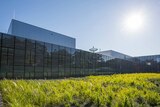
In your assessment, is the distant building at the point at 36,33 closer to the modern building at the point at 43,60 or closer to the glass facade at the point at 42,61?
the modern building at the point at 43,60

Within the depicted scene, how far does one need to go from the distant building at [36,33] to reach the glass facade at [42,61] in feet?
86.6

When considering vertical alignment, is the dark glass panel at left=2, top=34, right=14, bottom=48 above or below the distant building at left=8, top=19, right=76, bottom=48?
below

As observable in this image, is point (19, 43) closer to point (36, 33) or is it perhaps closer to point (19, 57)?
point (19, 57)

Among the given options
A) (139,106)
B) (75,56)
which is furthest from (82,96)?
(75,56)

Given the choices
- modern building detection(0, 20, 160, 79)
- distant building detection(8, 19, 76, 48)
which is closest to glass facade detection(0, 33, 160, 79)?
modern building detection(0, 20, 160, 79)

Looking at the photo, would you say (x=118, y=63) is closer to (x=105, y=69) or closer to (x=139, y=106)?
(x=105, y=69)

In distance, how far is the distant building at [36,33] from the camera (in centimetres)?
5012

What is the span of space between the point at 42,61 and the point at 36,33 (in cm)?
3595

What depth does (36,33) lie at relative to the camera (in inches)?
2219

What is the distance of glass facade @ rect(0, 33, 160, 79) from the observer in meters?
18.3

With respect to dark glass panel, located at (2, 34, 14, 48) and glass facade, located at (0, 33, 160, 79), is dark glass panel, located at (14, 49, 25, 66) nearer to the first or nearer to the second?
glass facade, located at (0, 33, 160, 79)

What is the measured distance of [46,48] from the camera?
23500 mm

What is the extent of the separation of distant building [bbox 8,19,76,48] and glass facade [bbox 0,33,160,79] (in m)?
26.4

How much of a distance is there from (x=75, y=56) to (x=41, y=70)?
8237mm
